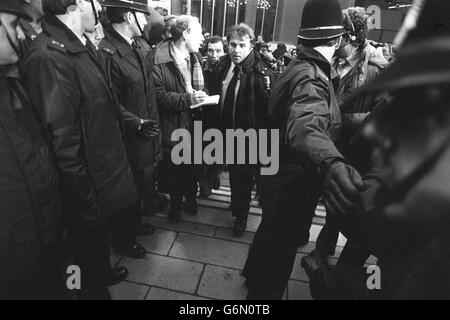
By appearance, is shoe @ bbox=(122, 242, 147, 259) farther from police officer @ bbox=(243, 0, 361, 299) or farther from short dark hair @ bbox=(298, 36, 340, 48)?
short dark hair @ bbox=(298, 36, 340, 48)

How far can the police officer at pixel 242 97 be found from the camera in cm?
304

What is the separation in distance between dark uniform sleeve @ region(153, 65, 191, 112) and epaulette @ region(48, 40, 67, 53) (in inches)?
51.3

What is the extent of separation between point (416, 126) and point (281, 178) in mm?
1454

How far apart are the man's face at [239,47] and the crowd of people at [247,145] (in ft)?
0.05

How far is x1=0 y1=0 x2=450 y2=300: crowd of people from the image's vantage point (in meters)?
0.67

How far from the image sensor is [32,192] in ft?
4.96

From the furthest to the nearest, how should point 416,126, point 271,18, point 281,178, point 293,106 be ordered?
1. point 271,18
2. point 281,178
3. point 293,106
4. point 416,126

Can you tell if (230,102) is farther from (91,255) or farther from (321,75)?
(91,255)

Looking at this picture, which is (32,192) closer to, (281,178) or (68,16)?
(68,16)

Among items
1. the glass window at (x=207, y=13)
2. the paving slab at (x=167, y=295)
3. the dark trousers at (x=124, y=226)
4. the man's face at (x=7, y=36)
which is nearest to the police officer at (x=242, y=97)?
the paving slab at (x=167, y=295)

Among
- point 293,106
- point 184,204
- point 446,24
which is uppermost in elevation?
point 446,24

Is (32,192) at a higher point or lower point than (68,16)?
lower

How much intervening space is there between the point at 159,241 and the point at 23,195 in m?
1.76
